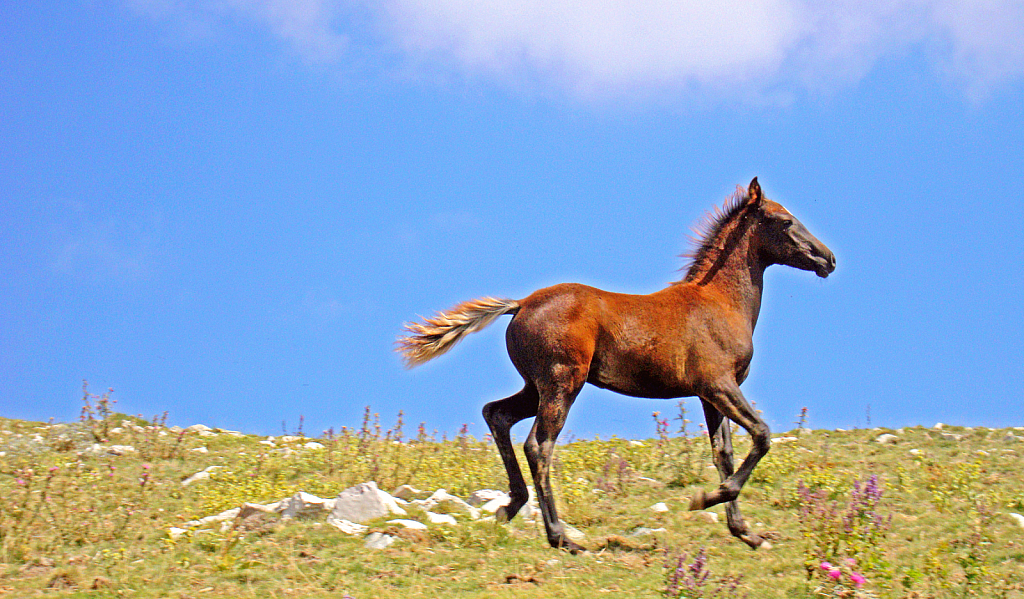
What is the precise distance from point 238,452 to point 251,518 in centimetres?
392

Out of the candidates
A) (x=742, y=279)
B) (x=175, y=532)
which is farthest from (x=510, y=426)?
(x=175, y=532)

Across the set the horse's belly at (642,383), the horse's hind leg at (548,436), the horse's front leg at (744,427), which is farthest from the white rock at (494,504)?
the horse's front leg at (744,427)

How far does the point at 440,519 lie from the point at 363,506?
0.72 m

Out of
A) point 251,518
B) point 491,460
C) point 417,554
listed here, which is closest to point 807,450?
point 491,460

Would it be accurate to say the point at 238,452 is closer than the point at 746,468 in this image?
No

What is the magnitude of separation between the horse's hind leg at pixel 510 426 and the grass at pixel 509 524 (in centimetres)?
28

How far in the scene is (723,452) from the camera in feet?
27.2

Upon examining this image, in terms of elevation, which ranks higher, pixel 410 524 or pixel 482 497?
pixel 482 497

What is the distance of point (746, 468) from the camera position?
7703 millimetres

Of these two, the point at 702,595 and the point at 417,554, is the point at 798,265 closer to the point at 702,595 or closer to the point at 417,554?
the point at 702,595

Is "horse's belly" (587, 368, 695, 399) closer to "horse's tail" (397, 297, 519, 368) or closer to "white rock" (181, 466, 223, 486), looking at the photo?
"horse's tail" (397, 297, 519, 368)

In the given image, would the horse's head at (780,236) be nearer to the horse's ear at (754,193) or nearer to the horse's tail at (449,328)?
the horse's ear at (754,193)

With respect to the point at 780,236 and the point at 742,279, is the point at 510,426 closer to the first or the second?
the point at 742,279

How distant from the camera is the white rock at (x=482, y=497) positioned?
8.94 m
